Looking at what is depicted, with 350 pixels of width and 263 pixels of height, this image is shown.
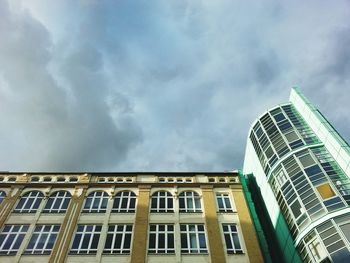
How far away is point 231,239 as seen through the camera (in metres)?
22.8

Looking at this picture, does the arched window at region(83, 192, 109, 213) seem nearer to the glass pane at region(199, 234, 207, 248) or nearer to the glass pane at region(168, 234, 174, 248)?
the glass pane at region(168, 234, 174, 248)

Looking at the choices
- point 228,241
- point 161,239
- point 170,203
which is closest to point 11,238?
point 161,239

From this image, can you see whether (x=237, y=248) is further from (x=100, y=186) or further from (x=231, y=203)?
(x=100, y=186)

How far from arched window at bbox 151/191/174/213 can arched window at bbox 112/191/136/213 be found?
64.8 inches

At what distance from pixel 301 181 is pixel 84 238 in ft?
53.9

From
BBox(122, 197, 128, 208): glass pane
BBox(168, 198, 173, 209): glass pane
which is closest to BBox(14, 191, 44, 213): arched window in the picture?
BBox(122, 197, 128, 208): glass pane

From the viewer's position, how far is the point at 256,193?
31.5 metres

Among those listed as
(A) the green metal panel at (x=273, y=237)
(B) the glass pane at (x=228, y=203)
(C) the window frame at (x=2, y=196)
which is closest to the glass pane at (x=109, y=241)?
(B) the glass pane at (x=228, y=203)

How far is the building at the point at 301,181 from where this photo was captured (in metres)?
20.8

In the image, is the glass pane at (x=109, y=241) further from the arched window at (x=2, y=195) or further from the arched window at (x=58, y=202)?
the arched window at (x=2, y=195)

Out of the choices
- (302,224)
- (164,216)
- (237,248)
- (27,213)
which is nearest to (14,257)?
(27,213)

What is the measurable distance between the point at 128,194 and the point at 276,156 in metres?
12.9

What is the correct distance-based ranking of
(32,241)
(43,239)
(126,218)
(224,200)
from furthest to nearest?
(224,200)
(126,218)
(43,239)
(32,241)

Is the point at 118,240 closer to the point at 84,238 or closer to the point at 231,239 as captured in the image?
the point at 84,238
